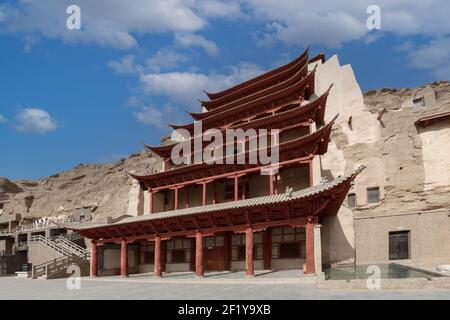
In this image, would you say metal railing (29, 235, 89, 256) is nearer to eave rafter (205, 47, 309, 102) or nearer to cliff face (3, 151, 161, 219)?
cliff face (3, 151, 161, 219)

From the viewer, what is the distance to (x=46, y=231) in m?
42.9

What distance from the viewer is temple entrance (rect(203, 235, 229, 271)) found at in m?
24.6

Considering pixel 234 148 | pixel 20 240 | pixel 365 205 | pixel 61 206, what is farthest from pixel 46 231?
pixel 365 205

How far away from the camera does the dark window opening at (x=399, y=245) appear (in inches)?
854

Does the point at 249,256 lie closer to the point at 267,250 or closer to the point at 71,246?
the point at 267,250

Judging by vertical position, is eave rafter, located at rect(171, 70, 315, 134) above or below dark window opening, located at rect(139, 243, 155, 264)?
above

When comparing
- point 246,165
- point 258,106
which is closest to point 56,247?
point 246,165

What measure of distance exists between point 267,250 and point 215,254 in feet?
13.4

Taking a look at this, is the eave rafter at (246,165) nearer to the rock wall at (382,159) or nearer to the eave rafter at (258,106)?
the rock wall at (382,159)

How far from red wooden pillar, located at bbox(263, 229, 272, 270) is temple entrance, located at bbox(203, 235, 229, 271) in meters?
2.93

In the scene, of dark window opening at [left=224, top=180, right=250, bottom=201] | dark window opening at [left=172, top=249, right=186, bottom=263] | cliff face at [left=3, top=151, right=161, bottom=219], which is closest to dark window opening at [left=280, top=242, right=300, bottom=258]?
dark window opening at [left=224, top=180, right=250, bottom=201]

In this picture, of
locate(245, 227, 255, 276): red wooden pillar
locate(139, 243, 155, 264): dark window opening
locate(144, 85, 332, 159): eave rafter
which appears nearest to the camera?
locate(245, 227, 255, 276): red wooden pillar

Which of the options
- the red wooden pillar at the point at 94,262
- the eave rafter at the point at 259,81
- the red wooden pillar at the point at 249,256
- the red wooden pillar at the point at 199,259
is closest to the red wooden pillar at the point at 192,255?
the red wooden pillar at the point at 199,259

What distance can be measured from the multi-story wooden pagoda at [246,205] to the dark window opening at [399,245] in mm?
3985
